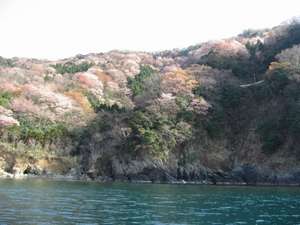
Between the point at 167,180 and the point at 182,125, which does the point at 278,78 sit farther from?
the point at 167,180

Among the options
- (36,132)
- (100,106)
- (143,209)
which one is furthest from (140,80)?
(143,209)

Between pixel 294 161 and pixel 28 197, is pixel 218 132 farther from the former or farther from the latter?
pixel 28 197

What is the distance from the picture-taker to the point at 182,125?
71.2 metres

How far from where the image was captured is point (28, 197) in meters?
36.7

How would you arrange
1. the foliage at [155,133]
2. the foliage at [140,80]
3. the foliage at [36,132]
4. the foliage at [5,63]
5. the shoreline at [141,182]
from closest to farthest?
the shoreline at [141,182] < the foliage at [155,133] < the foliage at [36,132] < the foliage at [140,80] < the foliage at [5,63]

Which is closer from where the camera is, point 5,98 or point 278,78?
point 278,78

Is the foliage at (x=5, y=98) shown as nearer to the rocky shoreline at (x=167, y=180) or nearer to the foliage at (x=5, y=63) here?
the rocky shoreline at (x=167, y=180)

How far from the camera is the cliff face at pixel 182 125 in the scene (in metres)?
66.9

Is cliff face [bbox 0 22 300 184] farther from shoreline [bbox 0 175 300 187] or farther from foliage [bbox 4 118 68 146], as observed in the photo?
shoreline [bbox 0 175 300 187]

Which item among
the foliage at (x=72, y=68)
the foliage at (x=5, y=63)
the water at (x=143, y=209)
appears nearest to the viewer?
the water at (x=143, y=209)

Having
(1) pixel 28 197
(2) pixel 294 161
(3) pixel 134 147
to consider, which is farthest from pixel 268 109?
(1) pixel 28 197

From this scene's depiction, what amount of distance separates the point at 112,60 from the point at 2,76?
34.1 m

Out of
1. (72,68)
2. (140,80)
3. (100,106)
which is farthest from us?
(72,68)

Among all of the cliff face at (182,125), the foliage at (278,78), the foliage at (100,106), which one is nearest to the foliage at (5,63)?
the cliff face at (182,125)
